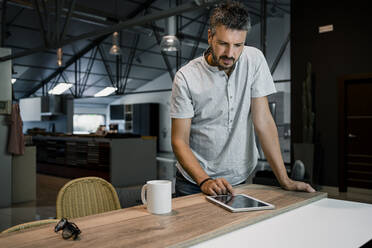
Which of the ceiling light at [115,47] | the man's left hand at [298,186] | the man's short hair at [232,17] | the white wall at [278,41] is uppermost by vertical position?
A: the white wall at [278,41]

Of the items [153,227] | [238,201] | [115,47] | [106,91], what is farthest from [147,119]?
[153,227]

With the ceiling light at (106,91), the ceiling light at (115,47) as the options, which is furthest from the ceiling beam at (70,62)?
the ceiling light at (115,47)

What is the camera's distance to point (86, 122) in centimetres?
1809

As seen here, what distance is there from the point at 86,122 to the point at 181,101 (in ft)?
56.9

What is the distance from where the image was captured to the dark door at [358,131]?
5.85m

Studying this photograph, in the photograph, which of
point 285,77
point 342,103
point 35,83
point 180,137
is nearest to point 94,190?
point 180,137

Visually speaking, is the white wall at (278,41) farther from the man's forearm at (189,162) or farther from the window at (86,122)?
the window at (86,122)

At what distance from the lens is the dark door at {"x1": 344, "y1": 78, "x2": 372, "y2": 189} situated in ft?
19.2

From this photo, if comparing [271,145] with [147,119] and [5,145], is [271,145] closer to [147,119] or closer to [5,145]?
[5,145]

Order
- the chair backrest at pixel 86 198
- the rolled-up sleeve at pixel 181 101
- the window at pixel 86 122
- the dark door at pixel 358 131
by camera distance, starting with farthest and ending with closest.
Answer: the window at pixel 86 122 < the dark door at pixel 358 131 < the chair backrest at pixel 86 198 < the rolled-up sleeve at pixel 181 101

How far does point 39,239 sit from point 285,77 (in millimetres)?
10329

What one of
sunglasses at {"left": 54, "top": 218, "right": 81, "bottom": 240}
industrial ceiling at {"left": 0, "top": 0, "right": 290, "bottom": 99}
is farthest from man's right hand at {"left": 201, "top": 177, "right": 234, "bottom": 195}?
industrial ceiling at {"left": 0, "top": 0, "right": 290, "bottom": 99}

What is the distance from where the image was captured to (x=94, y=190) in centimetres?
174

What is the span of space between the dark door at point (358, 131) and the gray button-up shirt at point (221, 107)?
4907 millimetres
